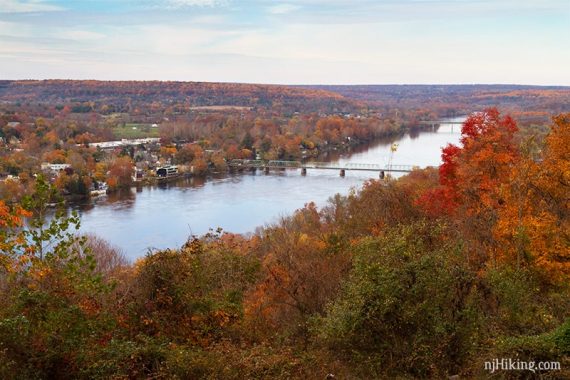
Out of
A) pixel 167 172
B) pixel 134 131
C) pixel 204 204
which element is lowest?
pixel 204 204

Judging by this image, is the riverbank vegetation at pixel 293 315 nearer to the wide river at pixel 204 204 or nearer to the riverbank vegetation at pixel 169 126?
the wide river at pixel 204 204

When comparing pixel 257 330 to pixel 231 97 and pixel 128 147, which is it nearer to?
pixel 128 147

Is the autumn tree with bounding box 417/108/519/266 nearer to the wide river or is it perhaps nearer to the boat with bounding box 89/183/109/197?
the wide river

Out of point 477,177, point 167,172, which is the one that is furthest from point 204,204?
point 477,177

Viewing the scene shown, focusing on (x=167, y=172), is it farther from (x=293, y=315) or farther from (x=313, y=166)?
(x=293, y=315)

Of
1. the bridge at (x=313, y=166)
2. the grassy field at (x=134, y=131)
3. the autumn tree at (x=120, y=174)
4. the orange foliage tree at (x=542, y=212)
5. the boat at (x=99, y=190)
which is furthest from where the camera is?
the grassy field at (x=134, y=131)

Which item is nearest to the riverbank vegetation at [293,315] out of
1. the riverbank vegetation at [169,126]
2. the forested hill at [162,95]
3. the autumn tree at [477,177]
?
Result: the autumn tree at [477,177]
